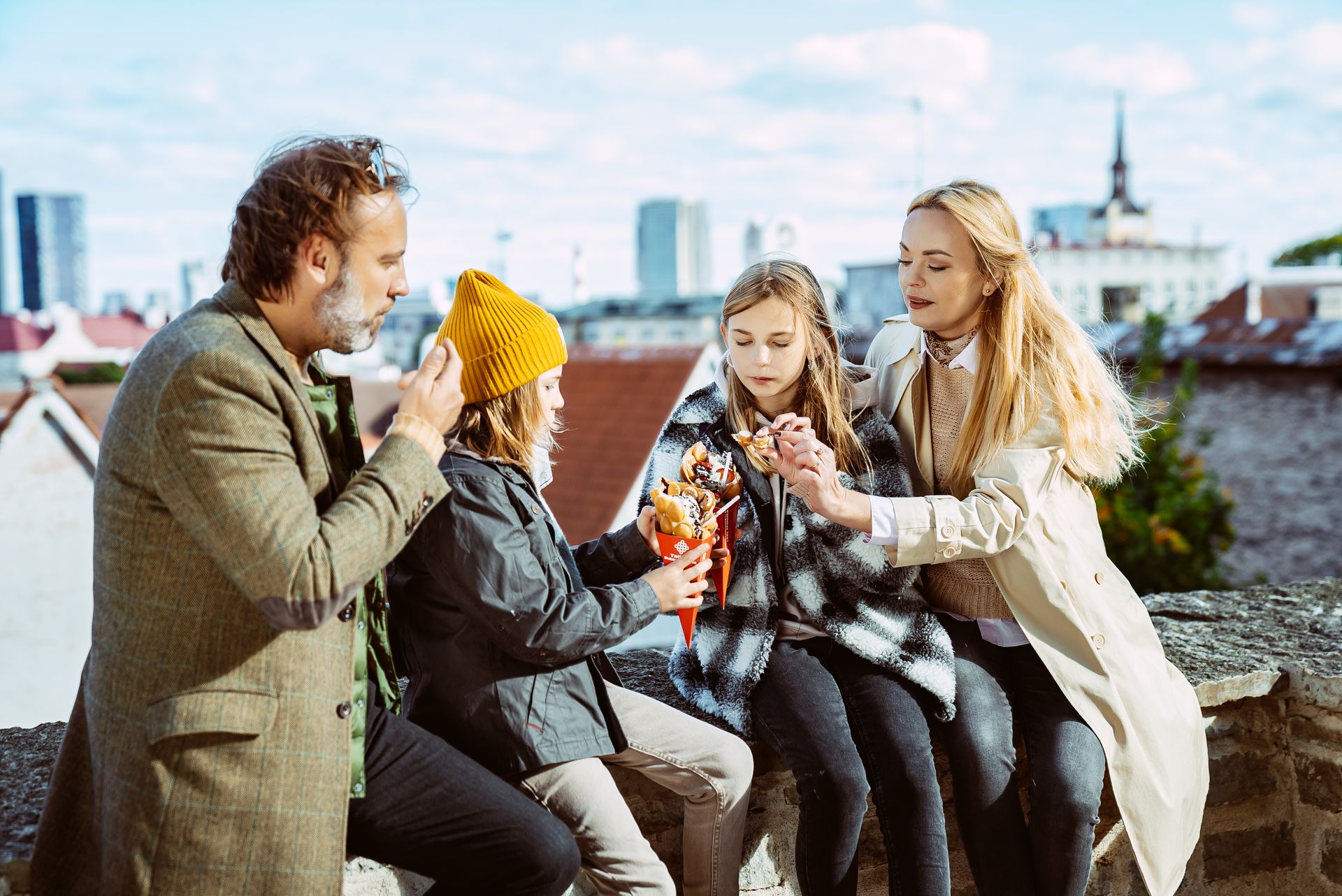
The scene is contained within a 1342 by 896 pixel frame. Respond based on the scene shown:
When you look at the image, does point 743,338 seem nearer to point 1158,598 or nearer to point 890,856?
point 890,856

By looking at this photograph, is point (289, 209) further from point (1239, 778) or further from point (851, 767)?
point (1239, 778)

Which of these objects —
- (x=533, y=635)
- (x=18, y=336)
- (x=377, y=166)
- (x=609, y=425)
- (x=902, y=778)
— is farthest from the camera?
(x=18, y=336)

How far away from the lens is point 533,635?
2.12 metres

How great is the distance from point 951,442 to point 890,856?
100cm

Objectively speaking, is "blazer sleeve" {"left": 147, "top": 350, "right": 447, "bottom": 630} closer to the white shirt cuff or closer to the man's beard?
the man's beard

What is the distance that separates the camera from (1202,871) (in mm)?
3074

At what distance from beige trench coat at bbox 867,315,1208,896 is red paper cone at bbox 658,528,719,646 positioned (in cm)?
47

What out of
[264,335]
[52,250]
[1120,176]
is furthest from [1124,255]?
[52,250]

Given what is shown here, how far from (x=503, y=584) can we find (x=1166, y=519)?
7949 mm

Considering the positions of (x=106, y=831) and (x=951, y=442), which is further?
(x=951, y=442)

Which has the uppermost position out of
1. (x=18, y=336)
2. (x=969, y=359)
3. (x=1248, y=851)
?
(x=969, y=359)

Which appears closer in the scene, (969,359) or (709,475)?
(709,475)

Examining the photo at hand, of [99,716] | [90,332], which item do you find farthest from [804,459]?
[90,332]

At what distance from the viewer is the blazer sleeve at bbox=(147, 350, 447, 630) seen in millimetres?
1706
